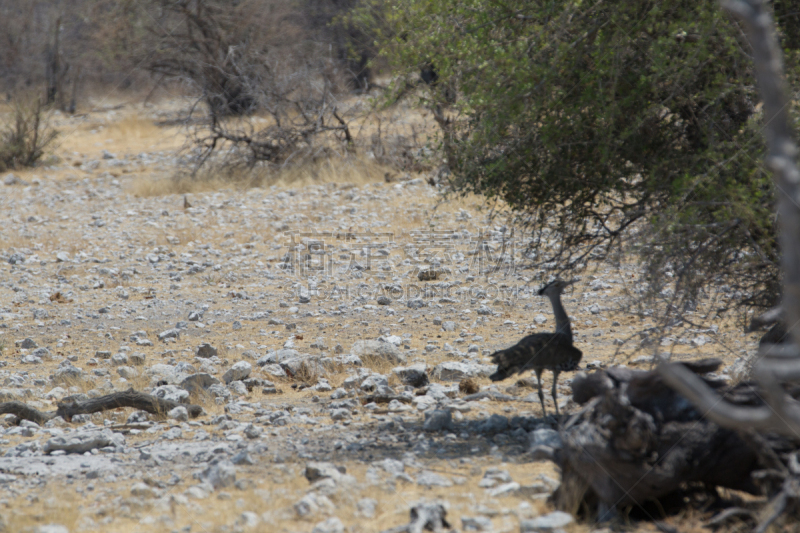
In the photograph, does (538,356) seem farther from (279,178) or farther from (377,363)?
(279,178)

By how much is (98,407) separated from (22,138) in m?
15.8

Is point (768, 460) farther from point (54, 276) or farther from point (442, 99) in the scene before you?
point (54, 276)

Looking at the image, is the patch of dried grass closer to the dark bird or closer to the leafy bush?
the dark bird

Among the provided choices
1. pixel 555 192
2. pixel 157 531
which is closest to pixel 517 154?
pixel 555 192

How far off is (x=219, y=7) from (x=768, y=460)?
19386 mm

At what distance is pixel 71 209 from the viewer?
14688mm

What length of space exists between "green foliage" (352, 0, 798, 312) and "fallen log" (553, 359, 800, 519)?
1.19m

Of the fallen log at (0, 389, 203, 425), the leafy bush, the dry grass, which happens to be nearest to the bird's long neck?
the fallen log at (0, 389, 203, 425)

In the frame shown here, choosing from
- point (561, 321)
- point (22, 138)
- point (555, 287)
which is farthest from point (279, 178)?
point (561, 321)

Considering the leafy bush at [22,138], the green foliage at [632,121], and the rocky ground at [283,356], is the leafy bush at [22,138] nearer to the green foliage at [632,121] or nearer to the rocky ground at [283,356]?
the rocky ground at [283,356]

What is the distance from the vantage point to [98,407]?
16.9 feet

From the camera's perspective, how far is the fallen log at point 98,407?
5137 mm

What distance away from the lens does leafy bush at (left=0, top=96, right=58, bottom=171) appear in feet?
59.9

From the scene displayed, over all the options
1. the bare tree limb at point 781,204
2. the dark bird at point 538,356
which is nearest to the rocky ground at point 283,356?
the dark bird at point 538,356
